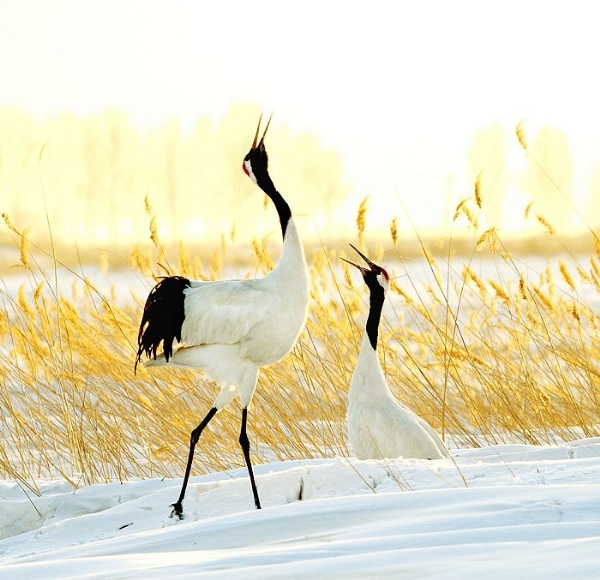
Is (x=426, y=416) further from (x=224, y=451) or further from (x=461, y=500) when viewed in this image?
(x=461, y=500)

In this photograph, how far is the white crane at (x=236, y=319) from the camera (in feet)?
14.0

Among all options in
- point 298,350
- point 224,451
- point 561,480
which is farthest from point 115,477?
point 561,480

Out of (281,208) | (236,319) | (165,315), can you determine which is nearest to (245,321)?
(236,319)

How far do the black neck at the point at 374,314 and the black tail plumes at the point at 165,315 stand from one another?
1.00 m

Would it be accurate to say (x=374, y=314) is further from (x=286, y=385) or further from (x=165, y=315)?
(x=165, y=315)

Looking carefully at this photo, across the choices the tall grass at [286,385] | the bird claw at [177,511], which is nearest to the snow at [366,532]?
the bird claw at [177,511]

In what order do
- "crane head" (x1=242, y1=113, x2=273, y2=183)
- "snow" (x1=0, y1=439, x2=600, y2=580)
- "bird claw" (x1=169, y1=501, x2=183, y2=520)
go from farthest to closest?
"crane head" (x1=242, y1=113, x2=273, y2=183), "bird claw" (x1=169, y1=501, x2=183, y2=520), "snow" (x1=0, y1=439, x2=600, y2=580)

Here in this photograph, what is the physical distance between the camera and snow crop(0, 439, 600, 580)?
6.41 ft

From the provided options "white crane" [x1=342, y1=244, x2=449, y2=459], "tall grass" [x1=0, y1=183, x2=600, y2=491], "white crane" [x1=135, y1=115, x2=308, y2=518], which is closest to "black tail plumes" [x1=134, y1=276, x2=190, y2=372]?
"white crane" [x1=135, y1=115, x2=308, y2=518]

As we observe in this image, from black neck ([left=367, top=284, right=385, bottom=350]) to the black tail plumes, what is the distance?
3.27 feet

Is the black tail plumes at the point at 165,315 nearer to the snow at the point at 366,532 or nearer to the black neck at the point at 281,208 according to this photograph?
the black neck at the point at 281,208

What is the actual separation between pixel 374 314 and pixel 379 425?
77cm

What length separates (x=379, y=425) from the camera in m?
4.53

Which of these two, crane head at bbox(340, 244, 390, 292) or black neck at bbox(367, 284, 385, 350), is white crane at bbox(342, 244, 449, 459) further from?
crane head at bbox(340, 244, 390, 292)
